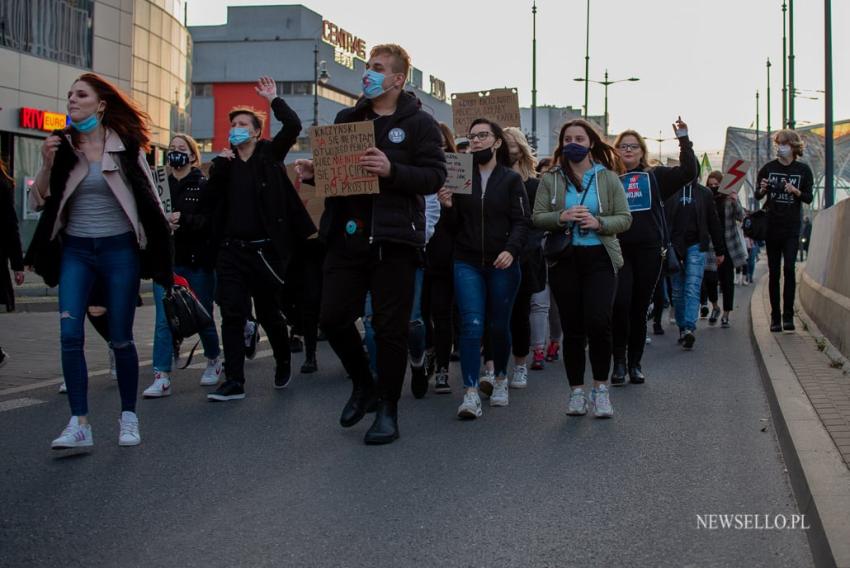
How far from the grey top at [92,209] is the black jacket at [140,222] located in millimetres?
89

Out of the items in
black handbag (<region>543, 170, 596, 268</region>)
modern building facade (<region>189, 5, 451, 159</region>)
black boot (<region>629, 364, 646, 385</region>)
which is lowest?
black boot (<region>629, 364, 646, 385</region>)

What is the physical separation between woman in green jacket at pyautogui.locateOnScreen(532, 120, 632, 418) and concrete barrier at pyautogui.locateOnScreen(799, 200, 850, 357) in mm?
3060

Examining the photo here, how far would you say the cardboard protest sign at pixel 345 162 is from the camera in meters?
6.04

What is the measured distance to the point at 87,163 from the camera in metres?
6.07

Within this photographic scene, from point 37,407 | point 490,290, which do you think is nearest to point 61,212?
point 37,407

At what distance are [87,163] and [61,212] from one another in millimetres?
283

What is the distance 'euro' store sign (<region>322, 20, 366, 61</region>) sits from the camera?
85.4m

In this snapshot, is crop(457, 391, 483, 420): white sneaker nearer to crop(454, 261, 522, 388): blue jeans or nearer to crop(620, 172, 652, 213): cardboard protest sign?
crop(454, 261, 522, 388): blue jeans

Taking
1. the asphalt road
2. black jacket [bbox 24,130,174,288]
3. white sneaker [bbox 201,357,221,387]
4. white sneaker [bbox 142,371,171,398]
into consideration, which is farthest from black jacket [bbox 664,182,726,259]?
black jacket [bbox 24,130,174,288]

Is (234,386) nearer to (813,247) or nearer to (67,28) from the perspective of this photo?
(813,247)

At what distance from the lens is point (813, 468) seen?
5.10 meters

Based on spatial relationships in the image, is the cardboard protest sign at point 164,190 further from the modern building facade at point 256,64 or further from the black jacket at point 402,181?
the modern building facade at point 256,64

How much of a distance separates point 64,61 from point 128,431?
30601 mm

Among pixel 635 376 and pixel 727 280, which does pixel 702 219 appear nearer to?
pixel 727 280
